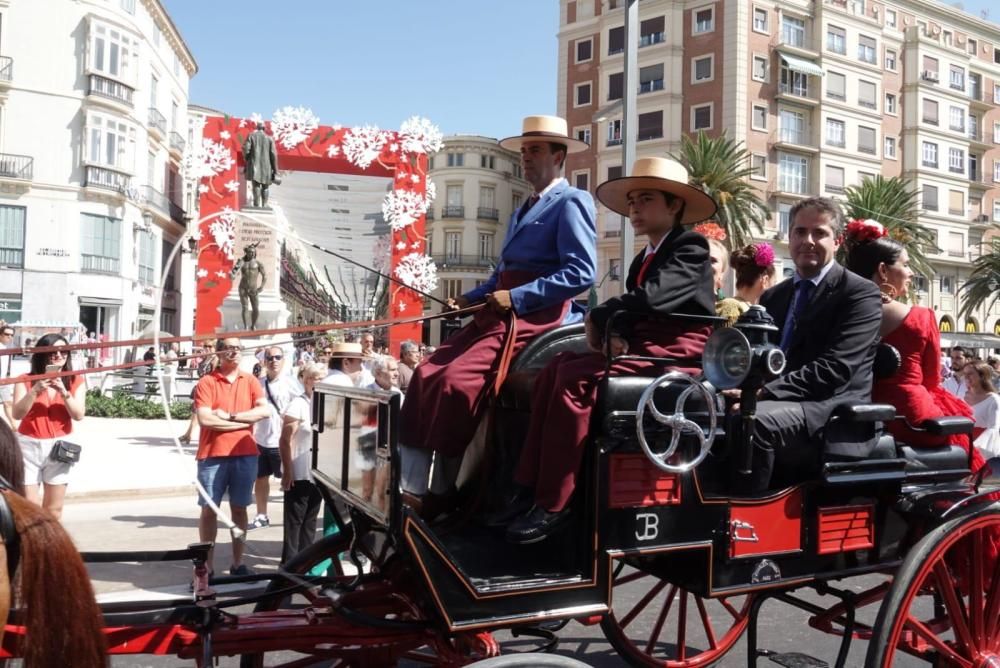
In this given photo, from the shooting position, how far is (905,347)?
4.18 metres

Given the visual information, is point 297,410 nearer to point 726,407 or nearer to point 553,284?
point 553,284

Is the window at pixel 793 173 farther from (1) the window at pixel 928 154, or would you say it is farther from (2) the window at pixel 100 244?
(2) the window at pixel 100 244

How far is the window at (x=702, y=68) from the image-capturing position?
4238cm

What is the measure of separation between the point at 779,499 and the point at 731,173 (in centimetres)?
3140

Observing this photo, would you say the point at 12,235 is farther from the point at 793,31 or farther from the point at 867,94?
the point at 867,94

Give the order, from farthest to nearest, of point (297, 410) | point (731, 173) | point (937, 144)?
point (937, 144) < point (731, 173) < point (297, 410)

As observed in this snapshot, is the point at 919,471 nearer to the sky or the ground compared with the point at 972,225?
nearer to the ground

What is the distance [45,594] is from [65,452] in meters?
4.36

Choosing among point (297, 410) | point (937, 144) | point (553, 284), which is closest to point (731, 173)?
point (937, 144)

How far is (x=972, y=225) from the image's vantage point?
50.9 meters

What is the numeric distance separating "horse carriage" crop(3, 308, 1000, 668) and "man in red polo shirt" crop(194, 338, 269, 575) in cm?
291

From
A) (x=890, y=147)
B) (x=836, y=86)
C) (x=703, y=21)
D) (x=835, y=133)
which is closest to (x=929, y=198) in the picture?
(x=890, y=147)

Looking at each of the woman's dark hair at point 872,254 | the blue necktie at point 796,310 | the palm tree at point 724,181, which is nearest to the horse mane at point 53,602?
the blue necktie at point 796,310

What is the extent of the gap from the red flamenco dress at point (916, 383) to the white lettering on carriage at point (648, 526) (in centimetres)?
161
